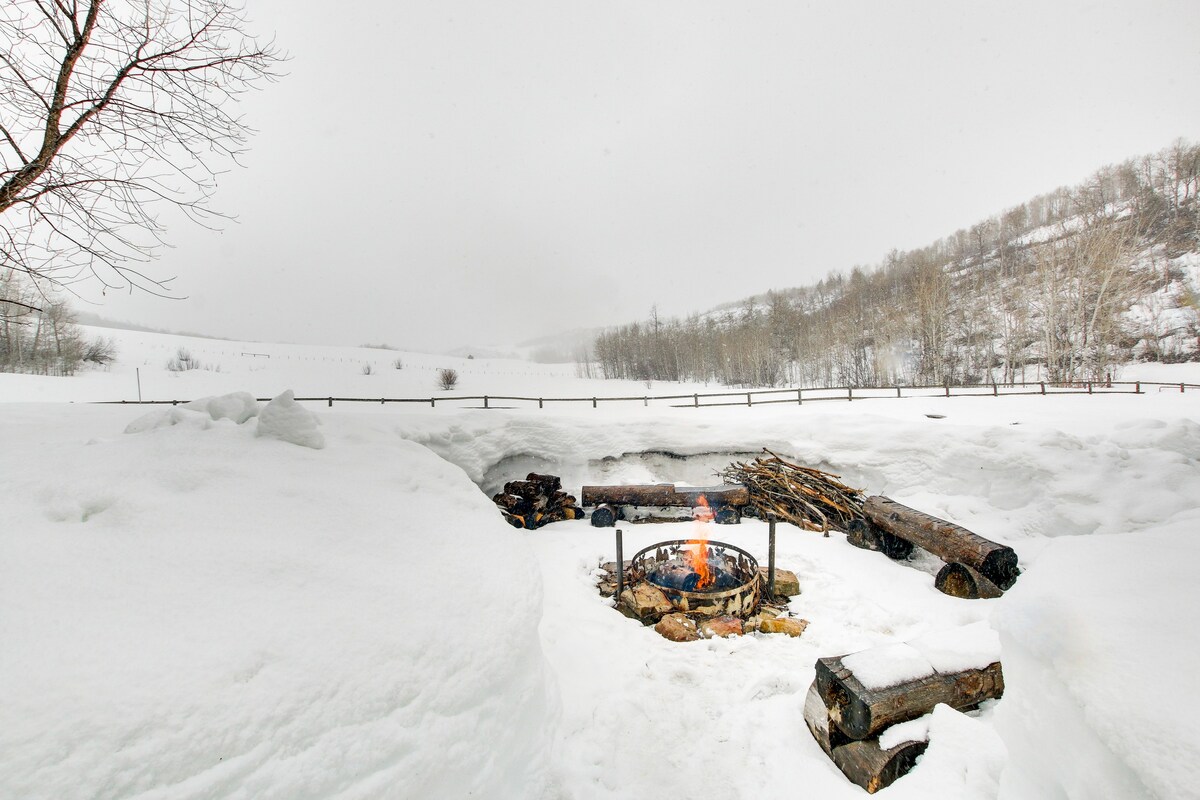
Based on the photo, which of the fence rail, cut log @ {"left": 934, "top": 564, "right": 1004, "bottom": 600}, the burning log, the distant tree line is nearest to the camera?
cut log @ {"left": 934, "top": 564, "right": 1004, "bottom": 600}

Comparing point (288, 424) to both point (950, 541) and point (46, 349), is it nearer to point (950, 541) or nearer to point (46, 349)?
point (950, 541)

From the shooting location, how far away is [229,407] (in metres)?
4.29

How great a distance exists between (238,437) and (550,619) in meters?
4.00

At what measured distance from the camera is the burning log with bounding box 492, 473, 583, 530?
909cm

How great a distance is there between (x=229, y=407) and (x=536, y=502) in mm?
6143

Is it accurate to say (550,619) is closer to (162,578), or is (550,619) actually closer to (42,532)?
(162,578)

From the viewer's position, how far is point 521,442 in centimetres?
1088

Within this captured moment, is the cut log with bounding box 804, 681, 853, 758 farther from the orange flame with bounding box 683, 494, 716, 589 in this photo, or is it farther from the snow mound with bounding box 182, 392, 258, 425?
the snow mound with bounding box 182, 392, 258, 425

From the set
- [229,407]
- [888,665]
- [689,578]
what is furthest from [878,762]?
[229,407]

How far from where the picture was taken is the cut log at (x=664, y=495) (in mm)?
8977

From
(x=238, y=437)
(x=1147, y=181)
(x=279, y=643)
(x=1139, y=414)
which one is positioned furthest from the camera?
(x=1147, y=181)

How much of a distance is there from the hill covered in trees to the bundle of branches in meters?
25.5

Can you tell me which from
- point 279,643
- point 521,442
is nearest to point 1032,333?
point 521,442

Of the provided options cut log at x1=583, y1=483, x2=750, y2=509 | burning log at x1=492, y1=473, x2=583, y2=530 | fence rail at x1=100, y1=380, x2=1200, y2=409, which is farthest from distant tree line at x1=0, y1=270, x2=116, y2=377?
cut log at x1=583, y1=483, x2=750, y2=509
